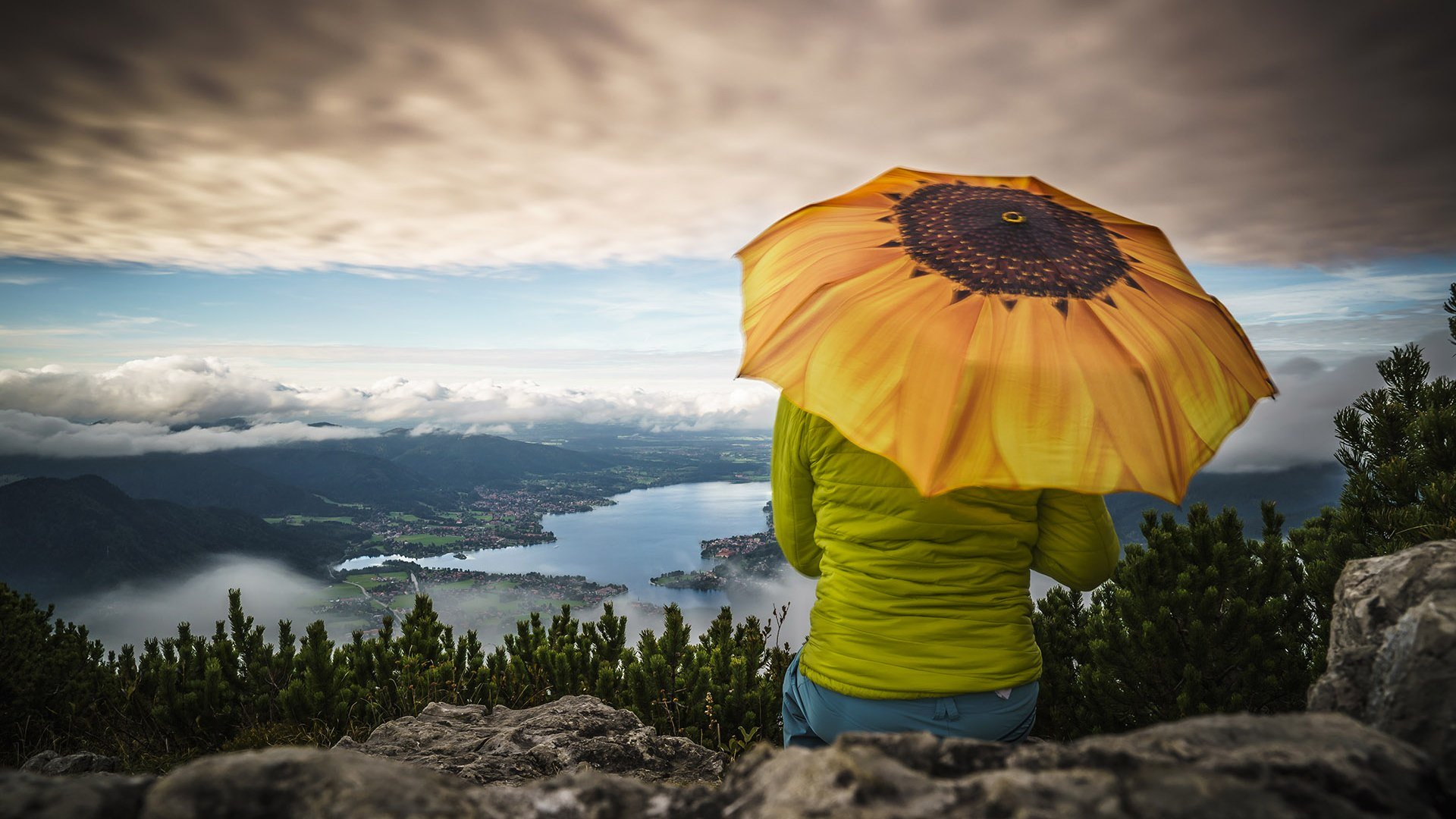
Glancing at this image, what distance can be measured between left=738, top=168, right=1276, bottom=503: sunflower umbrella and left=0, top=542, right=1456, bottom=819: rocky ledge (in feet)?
2.29

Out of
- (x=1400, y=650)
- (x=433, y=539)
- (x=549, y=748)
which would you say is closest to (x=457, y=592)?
(x=433, y=539)

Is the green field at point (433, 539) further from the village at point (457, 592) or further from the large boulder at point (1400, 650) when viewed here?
the large boulder at point (1400, 650)

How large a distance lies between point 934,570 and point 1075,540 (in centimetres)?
54

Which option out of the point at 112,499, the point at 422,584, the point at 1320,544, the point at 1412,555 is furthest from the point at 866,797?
the point at 112,499

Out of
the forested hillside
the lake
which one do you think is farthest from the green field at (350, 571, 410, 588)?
the forested hillside

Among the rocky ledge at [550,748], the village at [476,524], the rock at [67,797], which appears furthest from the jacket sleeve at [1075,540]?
the village at [476,524]

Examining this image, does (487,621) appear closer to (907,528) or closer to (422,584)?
(422,584)

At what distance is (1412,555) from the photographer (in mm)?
2043

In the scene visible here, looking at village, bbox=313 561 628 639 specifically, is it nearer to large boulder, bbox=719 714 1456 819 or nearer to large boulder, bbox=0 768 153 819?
large boulder, bbox=0 768 153 819

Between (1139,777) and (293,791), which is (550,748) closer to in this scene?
Result: (293,791)

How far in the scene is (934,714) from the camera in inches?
90.4

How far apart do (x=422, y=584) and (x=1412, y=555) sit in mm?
100494

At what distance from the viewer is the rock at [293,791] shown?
1.21 meters

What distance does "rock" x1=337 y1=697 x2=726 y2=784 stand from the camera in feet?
11.5
